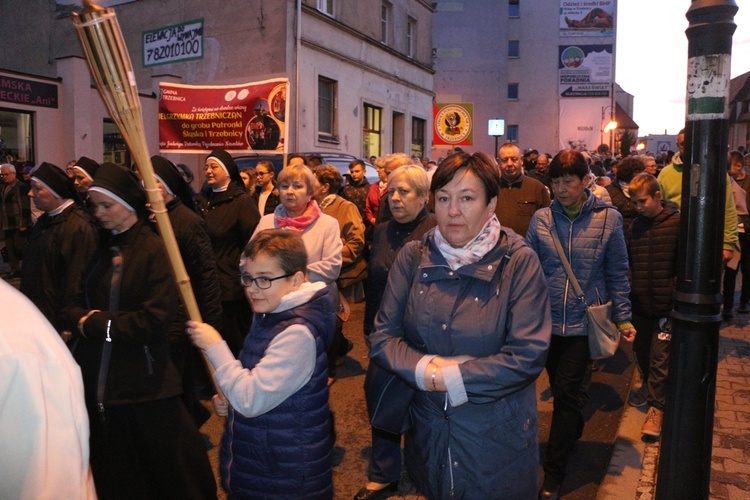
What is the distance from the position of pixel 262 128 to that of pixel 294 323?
5.47 m

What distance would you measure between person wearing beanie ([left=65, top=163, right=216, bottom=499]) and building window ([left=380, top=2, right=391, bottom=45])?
65.9ft

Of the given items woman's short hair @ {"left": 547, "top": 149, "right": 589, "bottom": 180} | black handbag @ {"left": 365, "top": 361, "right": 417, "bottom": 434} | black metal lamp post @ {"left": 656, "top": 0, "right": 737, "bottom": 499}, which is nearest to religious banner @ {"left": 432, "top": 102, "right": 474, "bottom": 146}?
woman's short hair @ {"left": 547, "top": 149, "right": 589, "bottom": 180}

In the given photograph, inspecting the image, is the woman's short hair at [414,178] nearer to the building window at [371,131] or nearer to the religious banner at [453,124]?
the religious banner at [453,124]

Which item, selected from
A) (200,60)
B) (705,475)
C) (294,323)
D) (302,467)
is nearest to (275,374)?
(294,323)

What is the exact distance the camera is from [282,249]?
2.49 m

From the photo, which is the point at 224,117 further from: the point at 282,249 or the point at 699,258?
the point at 699,258

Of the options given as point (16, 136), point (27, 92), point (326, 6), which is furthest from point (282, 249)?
point (326, 6)

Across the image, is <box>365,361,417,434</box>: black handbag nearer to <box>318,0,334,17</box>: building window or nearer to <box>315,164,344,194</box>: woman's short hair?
<box>315,164,344,194</box>: woman's short hair

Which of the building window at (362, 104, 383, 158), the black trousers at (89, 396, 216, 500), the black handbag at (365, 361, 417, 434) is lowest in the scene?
the black trousers at (89, 396, 216, 500)

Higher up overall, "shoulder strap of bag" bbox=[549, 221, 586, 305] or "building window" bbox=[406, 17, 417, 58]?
"building window" bbox=[406, 17, 417, 58]

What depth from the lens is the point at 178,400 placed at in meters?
3.13

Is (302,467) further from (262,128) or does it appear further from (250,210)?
(262,128)

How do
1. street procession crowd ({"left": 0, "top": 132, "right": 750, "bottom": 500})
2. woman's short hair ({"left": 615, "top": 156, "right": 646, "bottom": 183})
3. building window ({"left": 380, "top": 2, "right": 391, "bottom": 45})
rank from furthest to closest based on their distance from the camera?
building window ({"left": 380, "top": 2, "right": 391, "bottom": 45}), woman's short hair ({"left": 615, "top": 156, "right": 646, "bottom": 183}), street procession crowd ({"left": 0, "top": 132, "right": 750, "bottom": 500})

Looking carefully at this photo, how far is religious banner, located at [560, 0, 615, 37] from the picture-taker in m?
41.4
